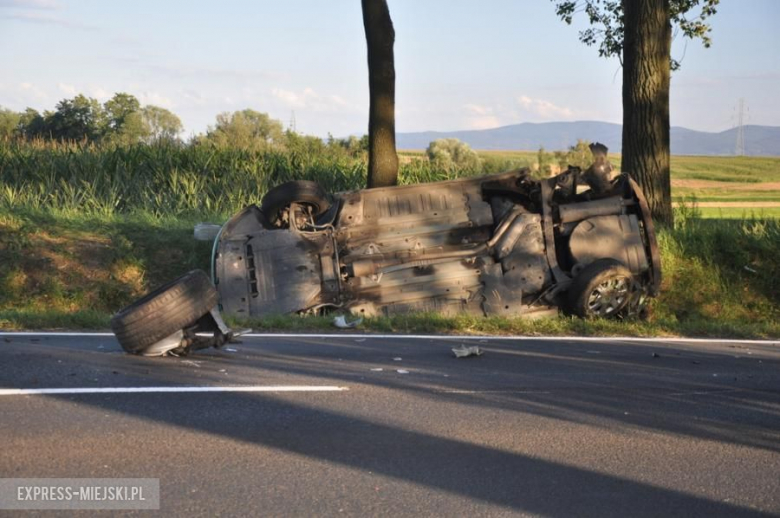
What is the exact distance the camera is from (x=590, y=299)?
39.3 feet

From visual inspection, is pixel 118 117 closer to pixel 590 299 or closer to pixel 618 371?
pixel 590 299

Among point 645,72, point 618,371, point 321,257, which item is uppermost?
point 645,72

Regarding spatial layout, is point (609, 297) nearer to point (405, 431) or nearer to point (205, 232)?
point (205, 232)

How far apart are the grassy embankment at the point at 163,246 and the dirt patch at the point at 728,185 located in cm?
3406

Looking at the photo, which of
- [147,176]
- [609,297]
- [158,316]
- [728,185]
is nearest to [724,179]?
[728,185]

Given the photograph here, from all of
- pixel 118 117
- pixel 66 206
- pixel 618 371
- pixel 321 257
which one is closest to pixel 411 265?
pixel 321 257

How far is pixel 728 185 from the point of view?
172 ft

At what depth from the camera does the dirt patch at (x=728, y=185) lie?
163 feet

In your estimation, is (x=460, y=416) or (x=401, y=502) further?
(x=460, y=416)

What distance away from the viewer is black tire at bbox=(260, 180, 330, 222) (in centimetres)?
1230

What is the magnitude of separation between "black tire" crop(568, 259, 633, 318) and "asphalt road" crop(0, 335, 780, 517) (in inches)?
127

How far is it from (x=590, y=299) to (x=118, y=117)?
33037 mm

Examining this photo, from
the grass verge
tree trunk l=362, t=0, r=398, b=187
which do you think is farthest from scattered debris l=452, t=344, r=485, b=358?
tree trunk l=362, t=0, r=398, b=187

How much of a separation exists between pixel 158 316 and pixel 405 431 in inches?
101
